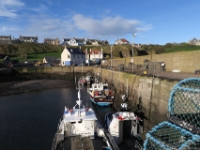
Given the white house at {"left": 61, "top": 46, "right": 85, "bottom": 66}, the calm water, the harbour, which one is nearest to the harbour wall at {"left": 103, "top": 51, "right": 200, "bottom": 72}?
the calm water

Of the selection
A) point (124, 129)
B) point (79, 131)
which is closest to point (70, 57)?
point (124, 129)

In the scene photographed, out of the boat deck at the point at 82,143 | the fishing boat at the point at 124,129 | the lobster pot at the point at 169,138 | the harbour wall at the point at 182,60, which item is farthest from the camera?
the harbour wall at the point at 182,60

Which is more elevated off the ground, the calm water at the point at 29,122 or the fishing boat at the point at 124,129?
the fishing boat at the point at 124,129

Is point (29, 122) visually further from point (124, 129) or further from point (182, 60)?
point (182, 60)

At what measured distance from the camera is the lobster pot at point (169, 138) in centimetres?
402

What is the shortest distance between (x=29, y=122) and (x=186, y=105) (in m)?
15.8

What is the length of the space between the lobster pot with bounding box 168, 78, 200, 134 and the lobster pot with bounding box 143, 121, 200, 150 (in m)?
0.24

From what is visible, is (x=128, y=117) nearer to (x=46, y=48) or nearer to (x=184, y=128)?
(x=184, y=128)

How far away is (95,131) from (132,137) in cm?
353

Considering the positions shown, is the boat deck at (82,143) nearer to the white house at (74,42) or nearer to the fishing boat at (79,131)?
the fishing boat at (79,131)

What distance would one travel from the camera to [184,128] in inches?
181

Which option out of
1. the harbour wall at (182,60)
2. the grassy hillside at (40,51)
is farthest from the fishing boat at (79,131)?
the grassy hillside at (40,51)

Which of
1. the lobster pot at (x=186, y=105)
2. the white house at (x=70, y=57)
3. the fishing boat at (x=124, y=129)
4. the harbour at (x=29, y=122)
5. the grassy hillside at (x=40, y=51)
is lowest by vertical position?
the harbour at (x=29, y=122)

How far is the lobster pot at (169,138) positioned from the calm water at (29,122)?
9635mm
